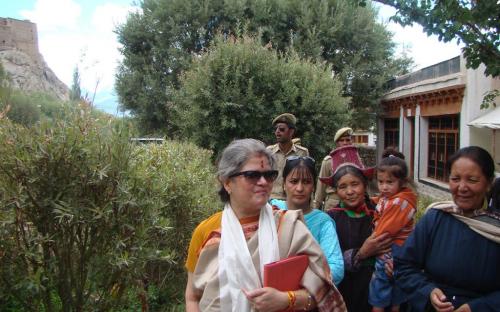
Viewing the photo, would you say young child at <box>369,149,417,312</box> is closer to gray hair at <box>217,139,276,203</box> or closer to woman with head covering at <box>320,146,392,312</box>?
woman with head covering at <box>320,146,392,312</box>

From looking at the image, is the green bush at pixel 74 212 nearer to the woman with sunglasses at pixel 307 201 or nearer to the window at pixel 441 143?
the woman with sunglasses at pixel 307 201

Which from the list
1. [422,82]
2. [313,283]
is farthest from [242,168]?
[422,82]

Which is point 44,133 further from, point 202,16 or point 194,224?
point 202,16

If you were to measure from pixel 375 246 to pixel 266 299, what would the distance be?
115 centimetres

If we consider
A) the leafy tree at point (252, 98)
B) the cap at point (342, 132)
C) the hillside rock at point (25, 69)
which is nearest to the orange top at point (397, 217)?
the cap at point (342, 132)

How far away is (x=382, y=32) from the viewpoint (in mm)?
16453

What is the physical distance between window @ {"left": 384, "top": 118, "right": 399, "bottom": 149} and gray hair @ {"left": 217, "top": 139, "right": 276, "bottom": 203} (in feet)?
51.1

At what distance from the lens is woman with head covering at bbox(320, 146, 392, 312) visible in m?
2.59

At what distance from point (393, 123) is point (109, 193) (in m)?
16.2

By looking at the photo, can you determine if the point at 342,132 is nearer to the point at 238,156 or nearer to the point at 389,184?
the point at 389,184

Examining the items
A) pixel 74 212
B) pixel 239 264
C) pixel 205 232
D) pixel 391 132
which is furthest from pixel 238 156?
pixel 391 132

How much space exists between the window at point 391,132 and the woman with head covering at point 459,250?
598 inches

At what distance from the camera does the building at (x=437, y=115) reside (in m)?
10.2

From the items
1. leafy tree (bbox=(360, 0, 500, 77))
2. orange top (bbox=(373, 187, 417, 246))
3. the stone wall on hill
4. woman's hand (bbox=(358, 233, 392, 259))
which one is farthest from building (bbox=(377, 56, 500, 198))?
the stone wall on hill
